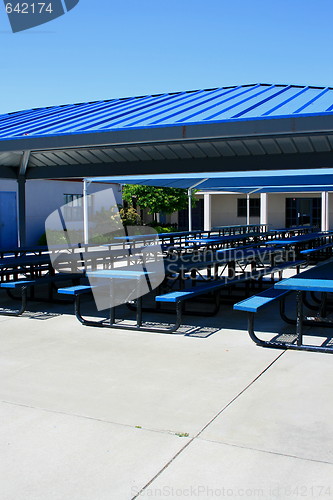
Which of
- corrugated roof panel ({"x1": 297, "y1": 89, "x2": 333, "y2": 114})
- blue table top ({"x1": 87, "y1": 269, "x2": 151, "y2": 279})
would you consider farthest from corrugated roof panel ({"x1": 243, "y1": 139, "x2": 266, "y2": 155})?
blue table top ({"x1": 87, "y1": 269, "x2": 151, "y2": 279})

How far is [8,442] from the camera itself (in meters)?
3.44

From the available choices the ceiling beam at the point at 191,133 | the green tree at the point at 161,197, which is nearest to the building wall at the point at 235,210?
the green tree at the point at 161,197

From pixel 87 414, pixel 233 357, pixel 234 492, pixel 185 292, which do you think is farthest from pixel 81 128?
pixel 234 492

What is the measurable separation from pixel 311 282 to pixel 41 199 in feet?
63.1

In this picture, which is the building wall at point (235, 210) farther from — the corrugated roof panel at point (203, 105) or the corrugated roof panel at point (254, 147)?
the corrugated roof panel at point (254, 147)

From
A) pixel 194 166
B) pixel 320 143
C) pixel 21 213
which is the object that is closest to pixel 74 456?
pixel 320 143

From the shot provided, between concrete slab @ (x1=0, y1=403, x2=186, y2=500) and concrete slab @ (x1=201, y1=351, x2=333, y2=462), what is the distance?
438 millimetres

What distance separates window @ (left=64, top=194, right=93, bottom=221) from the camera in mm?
24666

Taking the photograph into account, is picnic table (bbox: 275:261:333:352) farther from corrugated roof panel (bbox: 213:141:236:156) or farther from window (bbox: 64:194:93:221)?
window (bbox: 64:194:93:221)

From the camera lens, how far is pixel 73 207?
2488 cm

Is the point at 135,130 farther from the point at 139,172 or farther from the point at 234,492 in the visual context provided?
the point at 234,492

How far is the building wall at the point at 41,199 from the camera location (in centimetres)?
2248

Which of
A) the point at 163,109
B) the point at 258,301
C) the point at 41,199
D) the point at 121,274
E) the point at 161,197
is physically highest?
the point at 163,109

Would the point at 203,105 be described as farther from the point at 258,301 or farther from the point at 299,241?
the point at 299,241
